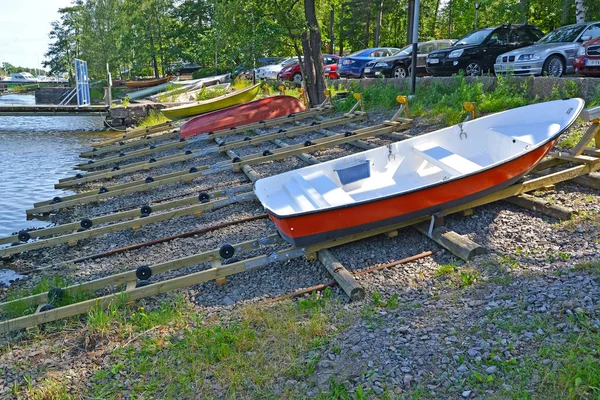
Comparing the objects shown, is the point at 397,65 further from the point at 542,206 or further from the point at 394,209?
the point at 394,209

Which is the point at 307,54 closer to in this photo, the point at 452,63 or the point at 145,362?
the point at 452,63

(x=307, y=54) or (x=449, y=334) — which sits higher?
(x=307, y=54)

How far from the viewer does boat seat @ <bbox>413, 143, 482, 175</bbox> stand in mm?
6523

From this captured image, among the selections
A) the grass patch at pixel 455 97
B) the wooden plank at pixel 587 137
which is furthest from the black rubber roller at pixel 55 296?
the grass patch at pixel 455 97

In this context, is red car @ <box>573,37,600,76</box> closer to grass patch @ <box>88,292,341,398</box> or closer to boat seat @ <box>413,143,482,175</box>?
boat seat @ <box>413,143,482,175</box>

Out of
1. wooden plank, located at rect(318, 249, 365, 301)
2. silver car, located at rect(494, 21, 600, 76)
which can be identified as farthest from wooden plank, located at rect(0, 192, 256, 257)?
silver car, located at rect(494, 21, 600, 76)

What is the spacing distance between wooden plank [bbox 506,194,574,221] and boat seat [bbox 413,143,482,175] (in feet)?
2.12

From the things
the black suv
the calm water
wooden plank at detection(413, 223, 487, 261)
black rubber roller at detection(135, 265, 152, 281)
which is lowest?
the calm water

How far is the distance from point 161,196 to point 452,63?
9942 mm

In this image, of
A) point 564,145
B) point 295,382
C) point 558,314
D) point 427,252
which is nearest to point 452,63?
point 564,145

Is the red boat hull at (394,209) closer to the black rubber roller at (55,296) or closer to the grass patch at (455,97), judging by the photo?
the black rubber roller at (55,296)

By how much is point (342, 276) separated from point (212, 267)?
1645 mm

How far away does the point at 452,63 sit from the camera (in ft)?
50.4

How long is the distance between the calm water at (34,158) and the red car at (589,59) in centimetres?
1145
